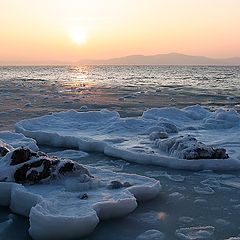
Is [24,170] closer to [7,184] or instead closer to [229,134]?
[7,184]

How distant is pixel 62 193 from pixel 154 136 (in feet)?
16.0

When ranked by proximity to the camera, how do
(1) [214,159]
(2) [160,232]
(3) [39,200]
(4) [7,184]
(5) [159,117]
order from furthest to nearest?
(5) [159,117], (1) [214,159], (4) [7,184], (3) [39,200], (2) [160,232]

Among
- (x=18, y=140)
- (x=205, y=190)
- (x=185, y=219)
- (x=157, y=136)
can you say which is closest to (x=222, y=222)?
(x=185, y=219)

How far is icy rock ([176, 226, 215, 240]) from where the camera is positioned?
462 cm

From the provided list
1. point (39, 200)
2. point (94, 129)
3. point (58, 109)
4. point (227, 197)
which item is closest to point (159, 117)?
point (94, 129)

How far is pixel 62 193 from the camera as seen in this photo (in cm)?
557

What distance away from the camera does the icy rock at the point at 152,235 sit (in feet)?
15.2

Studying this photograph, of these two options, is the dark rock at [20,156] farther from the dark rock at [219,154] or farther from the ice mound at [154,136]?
the dark rock at [219,154]

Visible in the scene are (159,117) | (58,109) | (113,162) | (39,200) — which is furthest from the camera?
(58,109)

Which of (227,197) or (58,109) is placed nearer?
(227,197)

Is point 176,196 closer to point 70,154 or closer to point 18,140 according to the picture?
point 70,154

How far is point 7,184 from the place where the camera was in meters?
5.71

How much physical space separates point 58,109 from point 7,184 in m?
12.2

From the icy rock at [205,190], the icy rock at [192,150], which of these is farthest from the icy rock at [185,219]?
the icy rock at [192,150]
